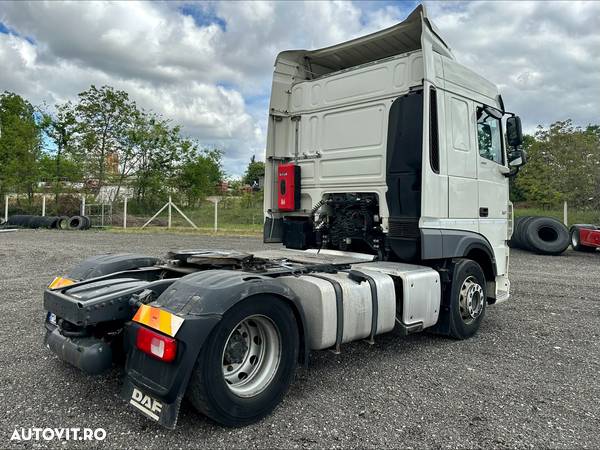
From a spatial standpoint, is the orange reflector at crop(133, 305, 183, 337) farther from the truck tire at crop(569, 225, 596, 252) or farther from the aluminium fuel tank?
the truck tire at crop(569, 225, 596, 252)

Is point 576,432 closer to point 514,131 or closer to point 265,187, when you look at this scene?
point 514,131

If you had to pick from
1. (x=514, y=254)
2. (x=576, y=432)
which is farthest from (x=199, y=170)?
(x=576, y=432)

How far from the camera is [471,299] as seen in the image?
4.88 meters

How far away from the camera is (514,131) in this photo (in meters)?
5.46

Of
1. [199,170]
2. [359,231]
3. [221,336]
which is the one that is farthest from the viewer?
[199,170]

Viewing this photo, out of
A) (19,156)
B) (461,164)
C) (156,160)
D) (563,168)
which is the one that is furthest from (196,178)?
(461,164)

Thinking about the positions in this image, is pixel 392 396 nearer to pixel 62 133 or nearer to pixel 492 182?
pixel 492 182

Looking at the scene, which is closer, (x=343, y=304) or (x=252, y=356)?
(x=252, y=356)

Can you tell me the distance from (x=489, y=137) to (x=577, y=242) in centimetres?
1003

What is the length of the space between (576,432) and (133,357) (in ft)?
9.37

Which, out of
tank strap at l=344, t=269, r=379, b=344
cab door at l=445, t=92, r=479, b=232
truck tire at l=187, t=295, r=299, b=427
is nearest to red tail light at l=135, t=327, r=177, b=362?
truck tire at l=187, t=295, r=299, b=427

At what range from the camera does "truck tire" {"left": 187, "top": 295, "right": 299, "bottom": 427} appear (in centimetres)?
266

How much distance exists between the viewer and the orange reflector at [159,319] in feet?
8.39

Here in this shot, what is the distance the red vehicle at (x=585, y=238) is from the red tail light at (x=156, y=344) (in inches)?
543
